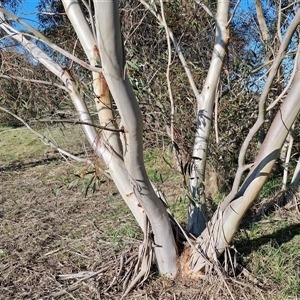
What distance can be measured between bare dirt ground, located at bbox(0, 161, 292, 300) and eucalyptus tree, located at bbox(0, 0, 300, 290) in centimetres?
19

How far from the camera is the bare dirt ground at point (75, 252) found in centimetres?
260

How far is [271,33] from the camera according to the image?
4219mm

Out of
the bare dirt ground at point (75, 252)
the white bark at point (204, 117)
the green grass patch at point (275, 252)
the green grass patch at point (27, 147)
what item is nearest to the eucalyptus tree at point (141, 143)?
the white bark at point (204, 117)

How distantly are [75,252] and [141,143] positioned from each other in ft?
5.64

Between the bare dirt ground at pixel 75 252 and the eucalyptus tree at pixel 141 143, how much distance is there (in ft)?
0.61

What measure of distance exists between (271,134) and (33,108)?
1.95 metres

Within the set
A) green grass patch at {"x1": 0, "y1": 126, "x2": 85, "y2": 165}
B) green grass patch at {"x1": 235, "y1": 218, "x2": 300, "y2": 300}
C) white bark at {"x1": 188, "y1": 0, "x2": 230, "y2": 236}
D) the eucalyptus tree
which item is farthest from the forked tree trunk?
green grass patch at {"x1": 0, "y1": 126, "x2": 85, "y2": 165}

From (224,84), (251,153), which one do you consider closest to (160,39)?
(224,84)

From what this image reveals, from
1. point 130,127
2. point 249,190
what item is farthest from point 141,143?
point 249,190

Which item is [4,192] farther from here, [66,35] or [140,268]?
[140,268]

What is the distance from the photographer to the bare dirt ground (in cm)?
260

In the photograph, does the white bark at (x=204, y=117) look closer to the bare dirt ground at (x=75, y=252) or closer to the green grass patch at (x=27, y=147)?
the bare dirt ground at (x=75, y=252)

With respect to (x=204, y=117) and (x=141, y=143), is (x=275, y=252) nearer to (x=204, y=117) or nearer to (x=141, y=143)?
(x=204, y=117)

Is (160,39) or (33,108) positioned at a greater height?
(160,39)
